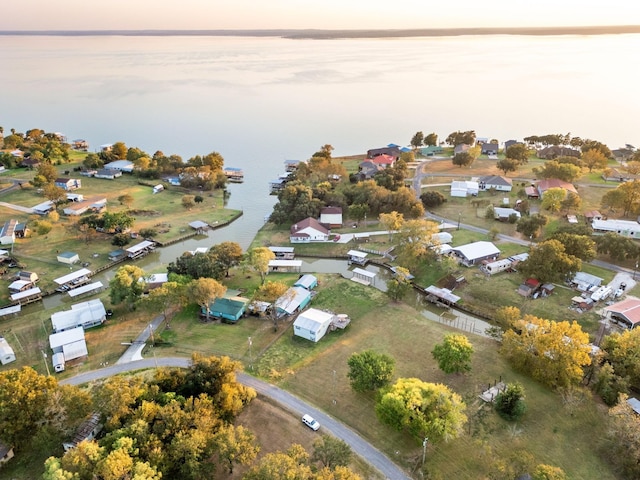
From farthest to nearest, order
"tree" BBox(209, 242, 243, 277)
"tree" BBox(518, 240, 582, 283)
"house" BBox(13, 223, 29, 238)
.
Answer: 1. "house" BBox(13, 223, 29, 238)
2. "tree" BBox(209, 242, 243, 277)
3. "tree" BBox(518, 240, 582, 283)

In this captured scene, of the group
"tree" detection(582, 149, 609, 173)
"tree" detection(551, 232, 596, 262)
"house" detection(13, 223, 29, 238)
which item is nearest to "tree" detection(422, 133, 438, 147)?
"tree" detection(582, 149, 609, 173)

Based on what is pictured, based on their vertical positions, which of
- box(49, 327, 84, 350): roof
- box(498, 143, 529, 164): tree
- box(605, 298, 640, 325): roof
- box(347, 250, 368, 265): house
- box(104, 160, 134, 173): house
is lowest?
box(347, 250, 368, 265): house

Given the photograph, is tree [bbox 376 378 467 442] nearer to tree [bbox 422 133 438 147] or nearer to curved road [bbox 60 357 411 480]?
curved road [bbox 60 357 411 480]

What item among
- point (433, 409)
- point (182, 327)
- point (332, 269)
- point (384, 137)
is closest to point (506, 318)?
point (433, 409)

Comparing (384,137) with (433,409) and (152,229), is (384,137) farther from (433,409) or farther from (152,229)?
(433,409)

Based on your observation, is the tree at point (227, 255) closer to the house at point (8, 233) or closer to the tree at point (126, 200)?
the tree at point (126, 200)

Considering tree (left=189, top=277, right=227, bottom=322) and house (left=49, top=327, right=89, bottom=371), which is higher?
tree (left=189, top=277, right=227, bottom=322)
